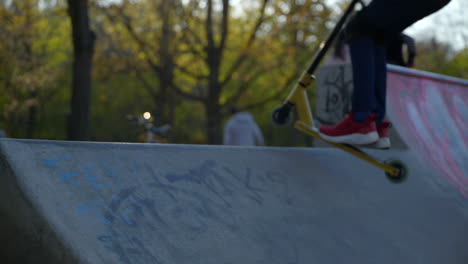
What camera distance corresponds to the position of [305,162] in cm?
336

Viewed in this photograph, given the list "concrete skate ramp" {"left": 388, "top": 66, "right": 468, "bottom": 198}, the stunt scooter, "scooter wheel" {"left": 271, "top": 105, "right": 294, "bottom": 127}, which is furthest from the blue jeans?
"concrete skate ramp" {"left": 388, "top": 66, "right": 468, "bottom": 198}

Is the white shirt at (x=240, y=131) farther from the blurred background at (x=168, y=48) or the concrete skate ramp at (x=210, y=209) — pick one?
the concrete skate ramp at (x=210, y=209)

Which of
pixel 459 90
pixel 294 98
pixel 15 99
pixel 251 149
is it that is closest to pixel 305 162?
pixel 251 149

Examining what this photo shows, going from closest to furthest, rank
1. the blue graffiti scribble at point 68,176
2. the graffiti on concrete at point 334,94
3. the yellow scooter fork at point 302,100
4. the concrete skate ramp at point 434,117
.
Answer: the blue graffiti scribble at point 68,176 < the yellow scooter fork at point 302,100 < the concrete skate ramp at point 434,117 < the graffiti on concrete at point 334,94

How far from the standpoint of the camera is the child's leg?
3.16 m

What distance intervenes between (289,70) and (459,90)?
A: 1038 centimetres

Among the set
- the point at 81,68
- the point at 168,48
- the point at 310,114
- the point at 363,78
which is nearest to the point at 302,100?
the point at 310,114

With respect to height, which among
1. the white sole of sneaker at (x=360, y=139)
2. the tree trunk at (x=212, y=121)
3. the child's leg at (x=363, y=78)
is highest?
the child's leg at (x=363, y=78)

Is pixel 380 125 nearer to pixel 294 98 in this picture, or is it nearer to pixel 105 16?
pixel 294 98

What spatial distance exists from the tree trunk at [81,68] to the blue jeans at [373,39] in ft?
17.5

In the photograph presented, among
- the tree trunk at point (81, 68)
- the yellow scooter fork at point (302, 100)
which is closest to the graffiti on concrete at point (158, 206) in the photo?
the yellow scooter fork at point (302, 100)

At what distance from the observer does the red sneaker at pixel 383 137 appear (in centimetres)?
327

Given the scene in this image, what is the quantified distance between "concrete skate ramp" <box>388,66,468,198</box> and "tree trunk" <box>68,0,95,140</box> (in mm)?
4766

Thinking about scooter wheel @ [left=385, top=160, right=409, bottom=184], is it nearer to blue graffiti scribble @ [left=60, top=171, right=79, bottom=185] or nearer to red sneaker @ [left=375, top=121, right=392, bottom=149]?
red sneaker @ [left=375, top=121, right=392, bottom=149]
